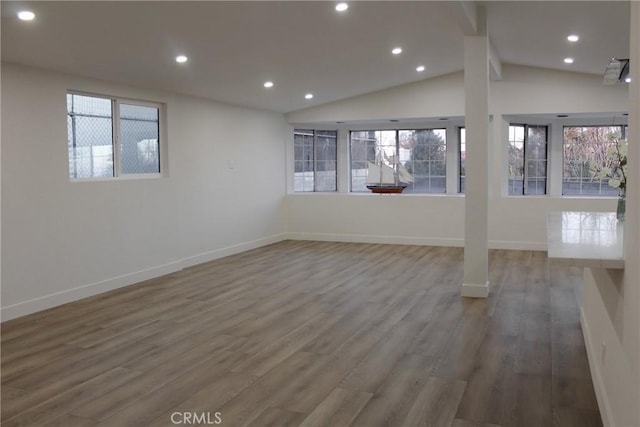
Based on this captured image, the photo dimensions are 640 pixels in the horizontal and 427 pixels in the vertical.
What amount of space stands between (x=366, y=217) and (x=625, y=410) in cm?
717

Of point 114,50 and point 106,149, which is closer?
point 114,50

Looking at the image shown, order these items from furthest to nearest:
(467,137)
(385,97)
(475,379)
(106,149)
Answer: (385,97) < (106,149) < (467,137) < (475,379)

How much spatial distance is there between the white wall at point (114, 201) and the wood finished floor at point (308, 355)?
0.37 meters

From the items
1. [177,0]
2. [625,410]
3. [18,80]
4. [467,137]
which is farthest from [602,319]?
[18,80]

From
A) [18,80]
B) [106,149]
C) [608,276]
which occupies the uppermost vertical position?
[18,80]

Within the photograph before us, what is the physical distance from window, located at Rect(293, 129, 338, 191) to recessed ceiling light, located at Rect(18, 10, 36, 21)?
6240 mm

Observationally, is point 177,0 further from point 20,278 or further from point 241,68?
point 20,278

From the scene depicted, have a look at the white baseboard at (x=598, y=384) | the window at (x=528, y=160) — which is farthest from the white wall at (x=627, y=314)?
the window at (x=528, y=160)

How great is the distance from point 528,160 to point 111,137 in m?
6.63

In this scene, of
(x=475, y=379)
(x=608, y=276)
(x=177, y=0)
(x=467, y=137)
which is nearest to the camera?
(x=608, y=276)

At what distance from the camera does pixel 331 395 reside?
126 inches

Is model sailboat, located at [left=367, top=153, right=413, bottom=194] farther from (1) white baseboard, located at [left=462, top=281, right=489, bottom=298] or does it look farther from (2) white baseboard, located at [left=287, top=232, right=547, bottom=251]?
(1) white baseboard, located at [left=462, top=281, right=489, bottom=298]

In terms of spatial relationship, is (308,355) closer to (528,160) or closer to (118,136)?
(118,136)

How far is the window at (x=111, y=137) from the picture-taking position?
5641mm
